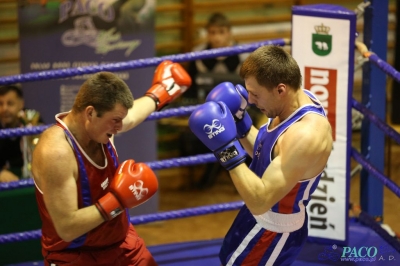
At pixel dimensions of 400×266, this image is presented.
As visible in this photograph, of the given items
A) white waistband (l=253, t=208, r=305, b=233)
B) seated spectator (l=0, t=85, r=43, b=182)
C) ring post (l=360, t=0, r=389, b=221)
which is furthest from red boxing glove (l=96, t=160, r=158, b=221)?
seated spectator (l=0, t=85, r=43, b=182)

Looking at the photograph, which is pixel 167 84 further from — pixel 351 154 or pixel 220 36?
pixel 220 36

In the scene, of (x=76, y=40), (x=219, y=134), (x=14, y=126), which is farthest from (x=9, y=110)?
(x=219, y=134)

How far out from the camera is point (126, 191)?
109 inches

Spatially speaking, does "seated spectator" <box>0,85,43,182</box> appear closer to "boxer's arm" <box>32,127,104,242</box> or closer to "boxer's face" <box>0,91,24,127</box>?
"boxer's face" <box>0,91,24,127</box>

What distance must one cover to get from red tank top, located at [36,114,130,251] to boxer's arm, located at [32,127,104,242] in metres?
0.08

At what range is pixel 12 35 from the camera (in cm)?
630

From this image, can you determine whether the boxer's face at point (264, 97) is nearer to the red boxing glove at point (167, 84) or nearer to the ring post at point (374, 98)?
the red boxing glove at point (167, 84)

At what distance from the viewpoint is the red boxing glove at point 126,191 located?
2.75 m

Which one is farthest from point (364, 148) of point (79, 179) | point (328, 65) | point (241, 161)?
point (79, 179)

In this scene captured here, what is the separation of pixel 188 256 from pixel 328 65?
1214 mm

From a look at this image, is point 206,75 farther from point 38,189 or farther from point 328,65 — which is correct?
point 38,189

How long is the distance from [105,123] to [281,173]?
69cm

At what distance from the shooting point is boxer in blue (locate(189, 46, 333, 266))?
8.66ft

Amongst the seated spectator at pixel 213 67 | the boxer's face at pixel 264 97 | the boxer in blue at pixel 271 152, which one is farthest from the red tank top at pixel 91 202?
the seated spectator at pixel 213 67
